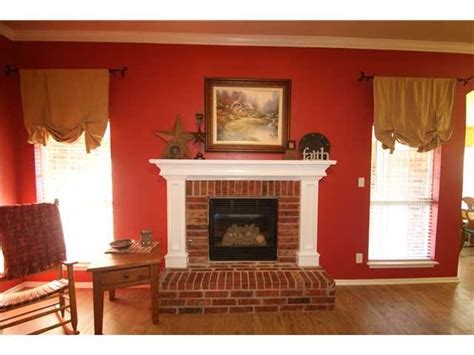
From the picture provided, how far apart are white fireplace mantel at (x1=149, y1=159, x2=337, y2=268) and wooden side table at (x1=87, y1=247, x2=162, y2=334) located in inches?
18.4

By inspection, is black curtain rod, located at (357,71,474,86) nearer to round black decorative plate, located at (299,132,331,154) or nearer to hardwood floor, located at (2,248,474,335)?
round black decorative plate, located at (299,132,331,154)

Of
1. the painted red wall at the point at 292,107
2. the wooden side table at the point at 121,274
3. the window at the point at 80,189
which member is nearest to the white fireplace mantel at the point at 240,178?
the painted red wall at the point at 292,107

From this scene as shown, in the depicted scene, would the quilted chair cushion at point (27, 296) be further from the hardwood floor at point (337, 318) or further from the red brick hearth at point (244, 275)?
the red brick hearth at point (244, 275)

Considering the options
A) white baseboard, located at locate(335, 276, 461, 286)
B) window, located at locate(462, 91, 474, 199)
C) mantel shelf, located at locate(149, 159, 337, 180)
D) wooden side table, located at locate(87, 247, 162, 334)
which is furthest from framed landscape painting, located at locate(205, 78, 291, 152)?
window, located at locate(462, 91, 474, 199)

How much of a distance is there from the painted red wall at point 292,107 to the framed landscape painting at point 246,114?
3.7 inches

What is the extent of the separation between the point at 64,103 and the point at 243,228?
233 cm

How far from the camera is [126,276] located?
207 centimetres

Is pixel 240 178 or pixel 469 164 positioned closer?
pixel 240 178

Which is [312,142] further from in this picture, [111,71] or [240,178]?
[111,71]

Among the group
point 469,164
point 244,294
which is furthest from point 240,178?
point 469,164

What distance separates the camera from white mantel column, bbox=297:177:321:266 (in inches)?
106

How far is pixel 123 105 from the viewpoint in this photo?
2.67m

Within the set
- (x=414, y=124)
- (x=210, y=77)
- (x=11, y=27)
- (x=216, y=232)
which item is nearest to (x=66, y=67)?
(x=11, y=27)
